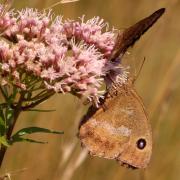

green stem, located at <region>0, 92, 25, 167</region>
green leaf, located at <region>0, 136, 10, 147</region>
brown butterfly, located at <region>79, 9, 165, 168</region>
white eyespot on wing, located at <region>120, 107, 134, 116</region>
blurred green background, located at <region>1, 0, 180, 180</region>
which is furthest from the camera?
blurred green background, located at <region>1, 0, 180, 180</region>

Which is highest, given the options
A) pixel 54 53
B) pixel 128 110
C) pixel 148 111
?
pixel 54 53

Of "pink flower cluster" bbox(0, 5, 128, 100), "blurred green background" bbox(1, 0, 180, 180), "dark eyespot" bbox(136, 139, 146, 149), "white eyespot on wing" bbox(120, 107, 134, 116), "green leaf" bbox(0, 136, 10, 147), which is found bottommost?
"blurred green background" bbox(1, 0, 180, 180)

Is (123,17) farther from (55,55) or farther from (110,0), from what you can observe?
(55,55)

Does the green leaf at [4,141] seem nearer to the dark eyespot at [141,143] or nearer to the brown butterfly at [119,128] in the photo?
the brown butterfly at [119,128]

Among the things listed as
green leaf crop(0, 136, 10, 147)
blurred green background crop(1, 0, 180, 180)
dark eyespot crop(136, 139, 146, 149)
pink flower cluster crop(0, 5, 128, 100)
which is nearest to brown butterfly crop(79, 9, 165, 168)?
dark eyespot crop(136, 139, 146, 149)

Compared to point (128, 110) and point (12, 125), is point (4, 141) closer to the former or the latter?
point (12, 125)

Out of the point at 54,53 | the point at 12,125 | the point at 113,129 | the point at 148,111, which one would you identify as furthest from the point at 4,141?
the point at 148,111

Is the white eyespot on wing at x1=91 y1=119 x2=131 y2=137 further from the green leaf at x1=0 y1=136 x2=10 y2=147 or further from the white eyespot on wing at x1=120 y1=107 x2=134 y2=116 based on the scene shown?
the green leaf at x1=0 y1=136 x2=10 y2=147
